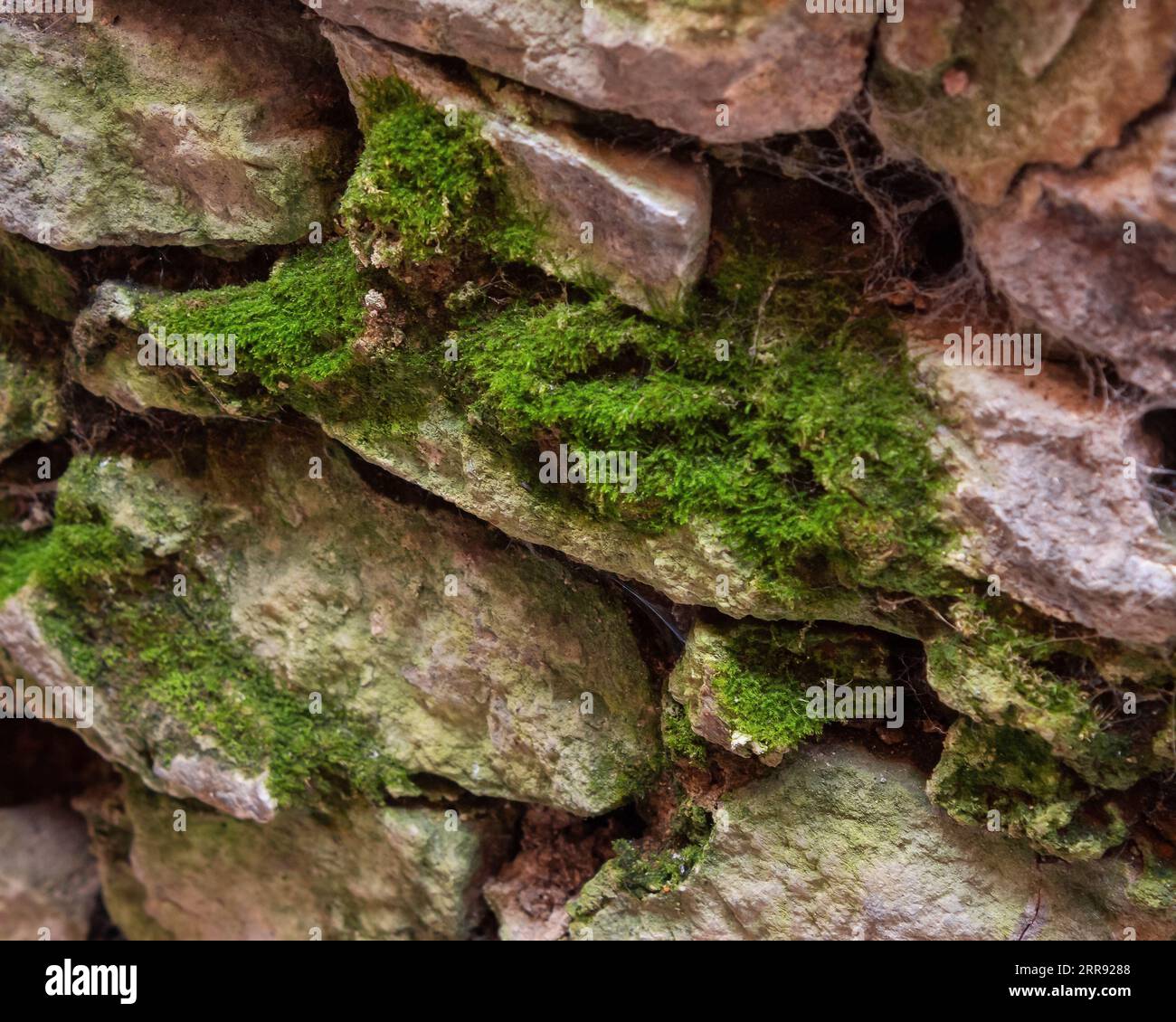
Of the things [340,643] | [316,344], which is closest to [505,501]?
[316,344]

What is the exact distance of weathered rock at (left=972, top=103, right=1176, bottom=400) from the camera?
9.70 feet

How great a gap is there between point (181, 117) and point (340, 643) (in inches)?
110

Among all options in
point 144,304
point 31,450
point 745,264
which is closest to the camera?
point 745,264

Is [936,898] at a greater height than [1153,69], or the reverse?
[1153,69]

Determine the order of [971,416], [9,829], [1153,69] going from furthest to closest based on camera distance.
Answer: [9,829]
[971,416]
[1153,69]

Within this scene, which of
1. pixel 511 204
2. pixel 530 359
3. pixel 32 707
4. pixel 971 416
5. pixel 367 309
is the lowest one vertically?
pixel 32 707

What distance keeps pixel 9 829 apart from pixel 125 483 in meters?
4.02

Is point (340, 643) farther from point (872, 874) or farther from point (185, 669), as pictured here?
point (872, 874)

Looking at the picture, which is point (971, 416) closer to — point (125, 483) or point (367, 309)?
point (367, 309)

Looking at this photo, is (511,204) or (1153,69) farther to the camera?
(511,204)

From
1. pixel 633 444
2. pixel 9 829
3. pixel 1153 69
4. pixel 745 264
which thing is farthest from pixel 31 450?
pixel 1153 69

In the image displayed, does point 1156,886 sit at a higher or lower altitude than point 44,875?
higher

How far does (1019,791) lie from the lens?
3.90 metres

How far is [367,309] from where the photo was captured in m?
4.13
